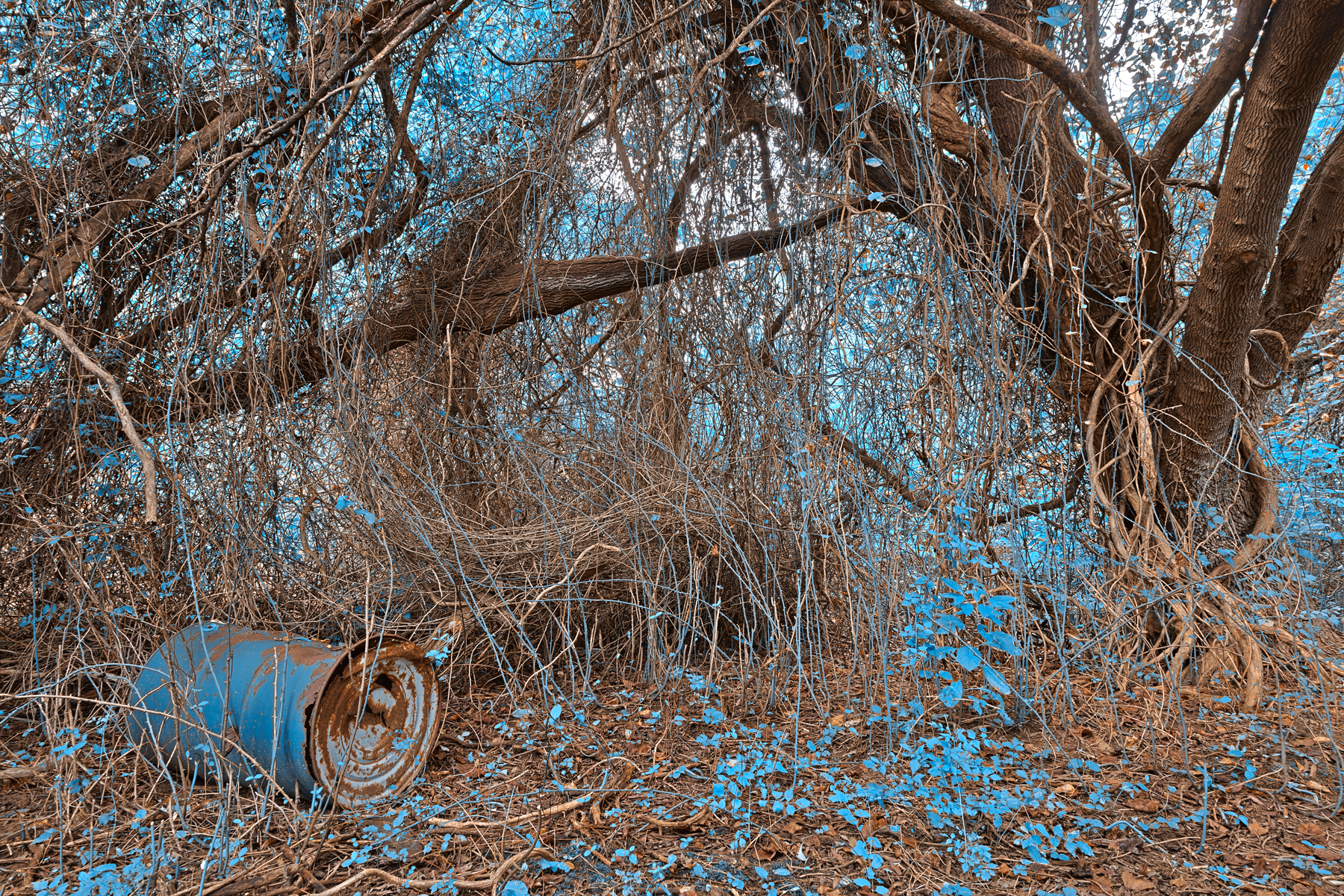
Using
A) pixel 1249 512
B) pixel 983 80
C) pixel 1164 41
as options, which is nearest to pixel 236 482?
pixel 983 80

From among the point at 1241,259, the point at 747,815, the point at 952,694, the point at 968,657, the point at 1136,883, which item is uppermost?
the point at 1241,259

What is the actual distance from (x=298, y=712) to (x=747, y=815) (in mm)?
1213

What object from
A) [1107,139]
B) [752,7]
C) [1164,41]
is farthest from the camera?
[1164,41]

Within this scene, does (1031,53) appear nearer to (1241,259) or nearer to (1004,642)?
(1241,259)

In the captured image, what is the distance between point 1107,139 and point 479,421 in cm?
294

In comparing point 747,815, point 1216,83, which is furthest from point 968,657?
point 1216,83

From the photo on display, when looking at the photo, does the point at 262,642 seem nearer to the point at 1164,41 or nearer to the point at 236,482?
the point at 236,482

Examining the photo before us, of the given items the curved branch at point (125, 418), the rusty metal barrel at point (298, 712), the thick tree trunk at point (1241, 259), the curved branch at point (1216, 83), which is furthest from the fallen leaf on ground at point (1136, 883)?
the curved branch at point (1216, 83)

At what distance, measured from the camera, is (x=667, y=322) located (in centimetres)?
334

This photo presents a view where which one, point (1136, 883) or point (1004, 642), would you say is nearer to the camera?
point (1136, 883)

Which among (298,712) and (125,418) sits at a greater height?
(125,418)

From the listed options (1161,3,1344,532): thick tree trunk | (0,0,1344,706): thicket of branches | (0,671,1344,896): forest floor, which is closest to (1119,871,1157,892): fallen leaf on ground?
(0,671,1344,896): forest floor

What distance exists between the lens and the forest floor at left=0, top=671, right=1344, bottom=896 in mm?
1785

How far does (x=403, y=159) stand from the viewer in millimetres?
3668
